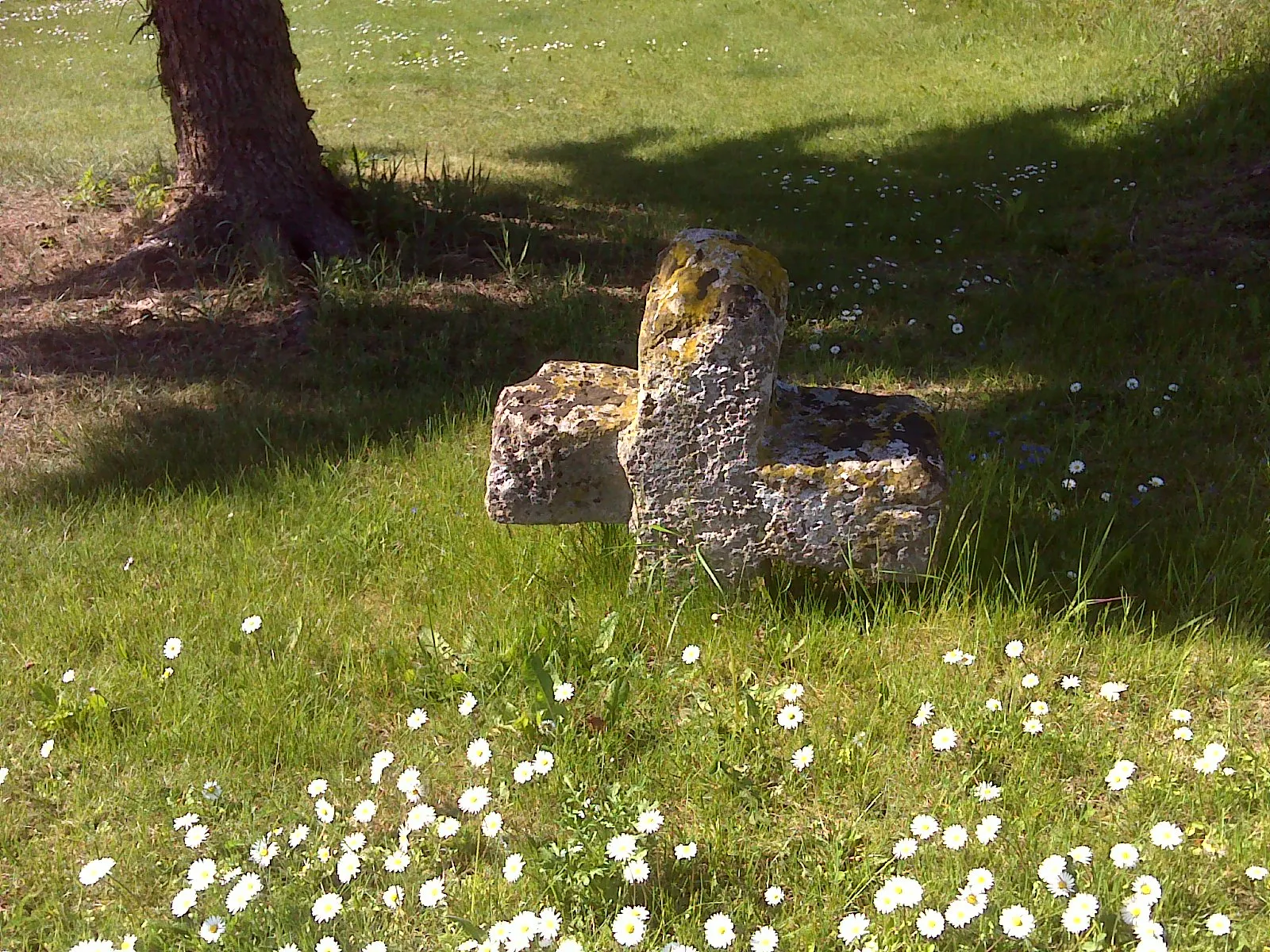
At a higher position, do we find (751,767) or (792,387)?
(792,387)

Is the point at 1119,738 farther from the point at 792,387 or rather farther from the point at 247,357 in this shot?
the point at 247,357

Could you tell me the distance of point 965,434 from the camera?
179 inches

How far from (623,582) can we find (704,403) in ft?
2.25

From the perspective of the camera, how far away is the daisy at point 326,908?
2.34 meters

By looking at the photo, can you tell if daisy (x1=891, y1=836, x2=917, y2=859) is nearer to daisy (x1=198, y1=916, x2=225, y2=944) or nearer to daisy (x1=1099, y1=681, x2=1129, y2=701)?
daisy (x1=1099, y1=681, x2=1129, y2=701)

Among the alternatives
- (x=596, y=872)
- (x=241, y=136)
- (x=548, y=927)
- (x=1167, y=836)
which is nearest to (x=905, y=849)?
(x=1167, y=836)

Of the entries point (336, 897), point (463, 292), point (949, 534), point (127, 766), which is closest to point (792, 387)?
point (949, 534)

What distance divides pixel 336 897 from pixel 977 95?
985 centimetres

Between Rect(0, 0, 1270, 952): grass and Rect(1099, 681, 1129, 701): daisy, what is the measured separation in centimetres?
8

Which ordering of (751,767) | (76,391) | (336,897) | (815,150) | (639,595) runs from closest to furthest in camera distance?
(336,897) → (751,767) → (639,595) → (76,391) → (815,150)

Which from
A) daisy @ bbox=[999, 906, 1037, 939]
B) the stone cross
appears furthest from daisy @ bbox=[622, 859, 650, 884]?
the stone cross

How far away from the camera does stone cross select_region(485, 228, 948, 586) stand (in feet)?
10.1

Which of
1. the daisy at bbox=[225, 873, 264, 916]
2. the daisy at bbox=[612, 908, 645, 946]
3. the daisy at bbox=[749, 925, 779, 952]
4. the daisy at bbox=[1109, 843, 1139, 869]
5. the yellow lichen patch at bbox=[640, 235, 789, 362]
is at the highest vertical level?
the yellow lichen patch at bbox=[640, 235, 789, 362]

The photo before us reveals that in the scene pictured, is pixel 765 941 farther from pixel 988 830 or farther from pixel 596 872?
pixel 988 830
